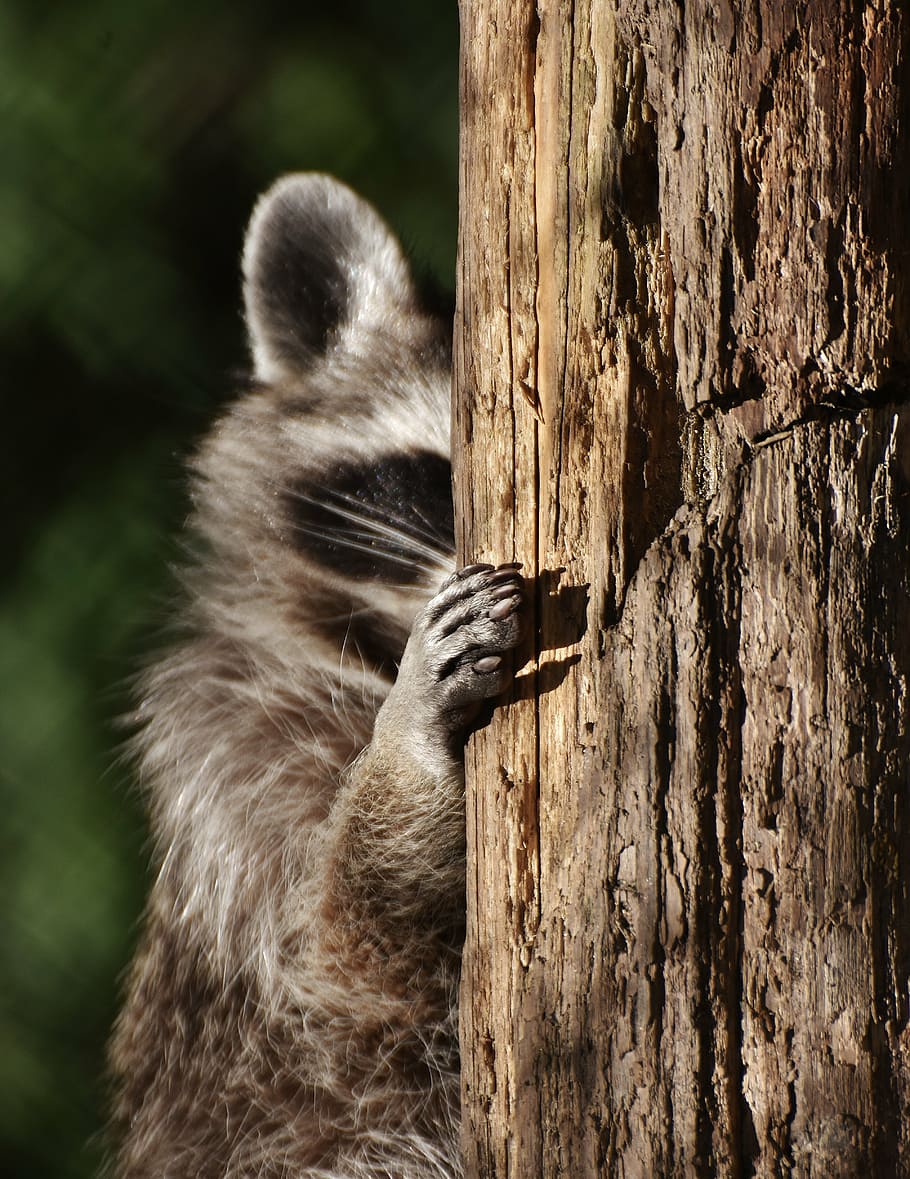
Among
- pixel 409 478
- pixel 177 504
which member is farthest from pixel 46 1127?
pixel 409 478

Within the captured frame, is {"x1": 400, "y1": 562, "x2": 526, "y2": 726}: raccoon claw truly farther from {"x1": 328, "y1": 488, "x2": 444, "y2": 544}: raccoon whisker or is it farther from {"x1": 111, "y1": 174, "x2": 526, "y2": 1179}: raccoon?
{"x1": 328, "y1": 488, "x2": 444, "y2": 544}: raccoon whisker

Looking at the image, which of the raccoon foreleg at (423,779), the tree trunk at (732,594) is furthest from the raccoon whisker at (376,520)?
the tree trunk at (732,594)

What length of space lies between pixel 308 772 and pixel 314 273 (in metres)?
1.00

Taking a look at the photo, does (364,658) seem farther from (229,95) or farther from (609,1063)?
(229,95)

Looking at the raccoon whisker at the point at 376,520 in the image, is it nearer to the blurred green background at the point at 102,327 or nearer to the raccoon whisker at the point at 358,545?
the raccoon whisker at the point at 358,545

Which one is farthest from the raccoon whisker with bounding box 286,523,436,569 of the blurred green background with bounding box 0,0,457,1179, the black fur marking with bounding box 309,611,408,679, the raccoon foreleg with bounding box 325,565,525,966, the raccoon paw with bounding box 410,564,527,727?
the blurred green background with bounding box 0,0,457,1179

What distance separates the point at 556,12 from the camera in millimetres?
1282

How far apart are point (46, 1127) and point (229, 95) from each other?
3094 millimetres

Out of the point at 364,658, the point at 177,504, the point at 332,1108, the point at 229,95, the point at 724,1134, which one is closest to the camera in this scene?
the point at 724,1134

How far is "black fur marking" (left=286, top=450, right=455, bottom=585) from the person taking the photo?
2.12m

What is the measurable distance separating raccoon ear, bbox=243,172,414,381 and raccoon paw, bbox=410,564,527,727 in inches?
45.2

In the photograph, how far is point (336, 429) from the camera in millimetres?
2420

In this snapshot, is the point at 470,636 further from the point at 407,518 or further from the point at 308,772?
the point at 308,772

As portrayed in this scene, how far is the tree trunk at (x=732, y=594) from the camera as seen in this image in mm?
1117
